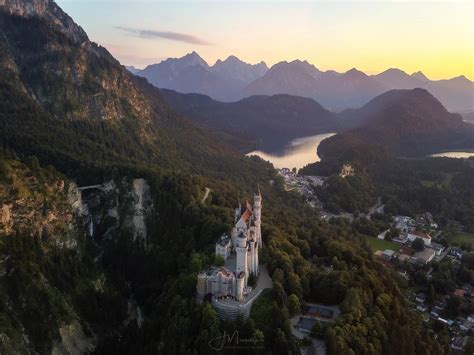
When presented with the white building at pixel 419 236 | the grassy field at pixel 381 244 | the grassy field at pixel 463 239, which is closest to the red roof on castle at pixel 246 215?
the grassy field at pixel 381 244

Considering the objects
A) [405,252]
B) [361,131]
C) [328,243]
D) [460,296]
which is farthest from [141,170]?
[361,131]

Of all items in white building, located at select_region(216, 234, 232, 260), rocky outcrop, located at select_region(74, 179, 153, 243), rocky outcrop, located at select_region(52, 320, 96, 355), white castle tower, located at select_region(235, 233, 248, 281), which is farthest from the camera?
rocky outcrop, located at select_region(74, 179, 153, 243)

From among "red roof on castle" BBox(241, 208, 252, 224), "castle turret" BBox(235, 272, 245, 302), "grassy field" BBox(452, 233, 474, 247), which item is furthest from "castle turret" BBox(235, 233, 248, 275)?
"grassy field" BBox(452, 233, 474, 247)

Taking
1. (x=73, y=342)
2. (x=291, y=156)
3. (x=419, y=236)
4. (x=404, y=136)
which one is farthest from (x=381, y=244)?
(x=404, y=136)

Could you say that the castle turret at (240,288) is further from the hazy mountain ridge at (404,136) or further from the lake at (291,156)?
the hazy mountain ridge at (404,136)

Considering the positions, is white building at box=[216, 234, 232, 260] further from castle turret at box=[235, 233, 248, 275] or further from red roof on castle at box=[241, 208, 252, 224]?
castle turret at box=[235, 233, 248, 275]

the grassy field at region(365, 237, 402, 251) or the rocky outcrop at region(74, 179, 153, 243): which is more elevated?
the rocky outcrop at region(74, 179, 153, 243)
